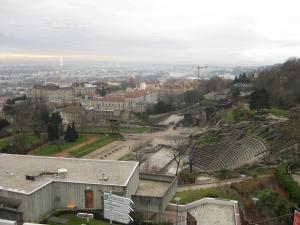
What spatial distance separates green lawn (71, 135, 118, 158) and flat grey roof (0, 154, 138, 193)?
2371 cm

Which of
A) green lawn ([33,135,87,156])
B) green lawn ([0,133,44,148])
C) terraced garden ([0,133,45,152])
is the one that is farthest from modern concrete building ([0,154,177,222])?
green lawn ([0,133,44,148])

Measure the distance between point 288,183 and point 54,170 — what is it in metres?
12.1

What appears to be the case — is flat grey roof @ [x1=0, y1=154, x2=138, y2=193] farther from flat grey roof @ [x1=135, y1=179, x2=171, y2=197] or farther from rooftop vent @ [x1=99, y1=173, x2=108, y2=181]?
flat grey roof @ [x1=135, y1=179, x2=171, y2=197]

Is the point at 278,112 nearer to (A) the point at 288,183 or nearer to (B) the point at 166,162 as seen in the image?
(B) the point at 166,162

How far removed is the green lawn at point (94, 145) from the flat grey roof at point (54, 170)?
2371 centimetres

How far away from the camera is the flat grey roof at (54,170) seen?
1620 centimetres

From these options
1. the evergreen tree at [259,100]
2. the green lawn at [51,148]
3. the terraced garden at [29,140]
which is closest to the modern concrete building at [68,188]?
the green lawn at [51,148]

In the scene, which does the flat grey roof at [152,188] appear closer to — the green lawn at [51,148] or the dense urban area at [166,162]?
the dense urban area at [166,162]

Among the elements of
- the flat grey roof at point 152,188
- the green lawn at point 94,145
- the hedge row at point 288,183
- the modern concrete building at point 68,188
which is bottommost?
the green lawn at point 94,145

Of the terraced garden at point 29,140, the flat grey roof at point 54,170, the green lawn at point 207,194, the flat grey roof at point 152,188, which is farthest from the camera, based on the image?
the terraced garden at point 29,140

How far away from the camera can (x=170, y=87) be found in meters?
110

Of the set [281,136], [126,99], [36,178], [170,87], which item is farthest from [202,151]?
[170,87]

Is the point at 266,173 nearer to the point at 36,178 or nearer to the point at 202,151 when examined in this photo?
the point at 202,151

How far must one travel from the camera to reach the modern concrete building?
48.9 ft
